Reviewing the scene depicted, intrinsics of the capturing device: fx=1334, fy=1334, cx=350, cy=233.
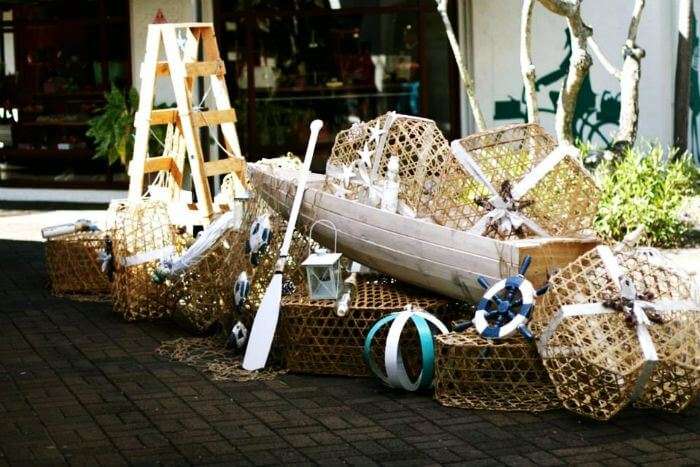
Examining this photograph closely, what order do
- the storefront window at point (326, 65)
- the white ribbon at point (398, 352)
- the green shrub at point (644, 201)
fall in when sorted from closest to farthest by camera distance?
the white ribbon at point (398, 352)
the green shrub at point (644, 201)
the storefront window at point (326, 65)

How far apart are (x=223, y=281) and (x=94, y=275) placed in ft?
6.37

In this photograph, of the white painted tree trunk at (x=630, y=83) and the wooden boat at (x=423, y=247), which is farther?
the white painted tree trunk at (x=630, y=83)

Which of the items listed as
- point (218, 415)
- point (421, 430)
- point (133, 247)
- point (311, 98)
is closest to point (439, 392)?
point (421, 430)

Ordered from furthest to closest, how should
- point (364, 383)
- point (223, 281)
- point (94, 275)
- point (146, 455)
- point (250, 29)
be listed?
point (250, 29) → point (94, 275) → point (223, 281) → point (364, 383) → point (146, 455)

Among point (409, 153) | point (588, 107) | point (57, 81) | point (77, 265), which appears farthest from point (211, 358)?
point (57, 81)

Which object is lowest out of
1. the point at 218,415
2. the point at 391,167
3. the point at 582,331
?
the point at 218,415

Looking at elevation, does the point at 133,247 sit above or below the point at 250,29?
below

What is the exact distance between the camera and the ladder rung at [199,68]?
380 inches

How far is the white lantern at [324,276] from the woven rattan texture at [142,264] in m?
1.87

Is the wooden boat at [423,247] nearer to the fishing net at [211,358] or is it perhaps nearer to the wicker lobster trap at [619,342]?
the wicker lobster trap at [619,342]

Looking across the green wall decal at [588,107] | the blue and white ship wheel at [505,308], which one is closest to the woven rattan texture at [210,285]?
the blue and white ship wheel at [505,308]

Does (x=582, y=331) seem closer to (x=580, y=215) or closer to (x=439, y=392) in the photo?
(x=439, y=392)

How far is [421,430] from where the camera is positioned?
238 inches

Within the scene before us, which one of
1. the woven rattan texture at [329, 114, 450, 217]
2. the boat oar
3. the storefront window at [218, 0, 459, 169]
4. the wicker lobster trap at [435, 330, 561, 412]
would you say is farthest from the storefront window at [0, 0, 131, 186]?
the wicker lobster trap at [435, 330, 561, 412]
